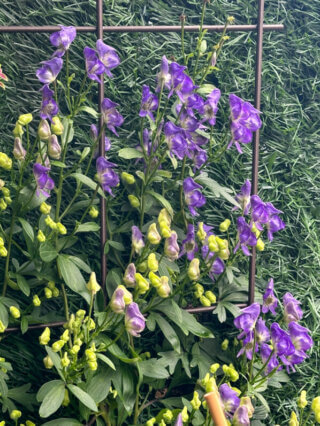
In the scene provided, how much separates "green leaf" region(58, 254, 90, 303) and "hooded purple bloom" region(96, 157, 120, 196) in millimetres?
214

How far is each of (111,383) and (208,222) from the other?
59cm

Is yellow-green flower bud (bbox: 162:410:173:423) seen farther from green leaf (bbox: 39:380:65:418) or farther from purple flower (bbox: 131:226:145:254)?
purple flower (bbox: 131:226:145:254)

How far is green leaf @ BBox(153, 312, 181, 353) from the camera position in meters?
1.78

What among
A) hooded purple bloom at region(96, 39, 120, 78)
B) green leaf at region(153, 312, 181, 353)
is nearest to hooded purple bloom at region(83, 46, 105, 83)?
hooded purple bloom at region(96, 39, 120, 78)

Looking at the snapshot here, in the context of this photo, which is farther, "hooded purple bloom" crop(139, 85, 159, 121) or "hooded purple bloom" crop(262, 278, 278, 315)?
"hooded purple bloom" crop(262, 278, 278, 315)

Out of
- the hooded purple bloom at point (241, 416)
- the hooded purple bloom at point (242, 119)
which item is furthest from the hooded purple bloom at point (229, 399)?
the hooded purple bloom at point (242, 119)

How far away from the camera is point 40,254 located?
1647 mm

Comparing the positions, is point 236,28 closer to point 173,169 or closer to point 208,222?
point 173,169

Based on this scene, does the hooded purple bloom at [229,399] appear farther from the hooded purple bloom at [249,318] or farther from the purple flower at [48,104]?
the purple flower at [48,104]

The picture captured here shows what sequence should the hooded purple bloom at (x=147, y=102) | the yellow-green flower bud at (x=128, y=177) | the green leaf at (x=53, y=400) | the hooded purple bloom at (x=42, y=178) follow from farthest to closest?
the yellow-green flower bud at (x=128, y=177) < the hooded purple bloom at (x=147, y=102) < the hooded purple bloom at (x=42, y=178) < the green leaf at (x=53, y=400)

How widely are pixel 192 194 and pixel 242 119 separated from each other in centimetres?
25

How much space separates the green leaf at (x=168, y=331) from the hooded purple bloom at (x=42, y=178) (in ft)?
1.46

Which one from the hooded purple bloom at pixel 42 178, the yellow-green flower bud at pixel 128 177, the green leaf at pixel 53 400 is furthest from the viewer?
the yellow-green flower bud at pixel 128 177

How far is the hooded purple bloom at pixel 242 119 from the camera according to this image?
1.73m
